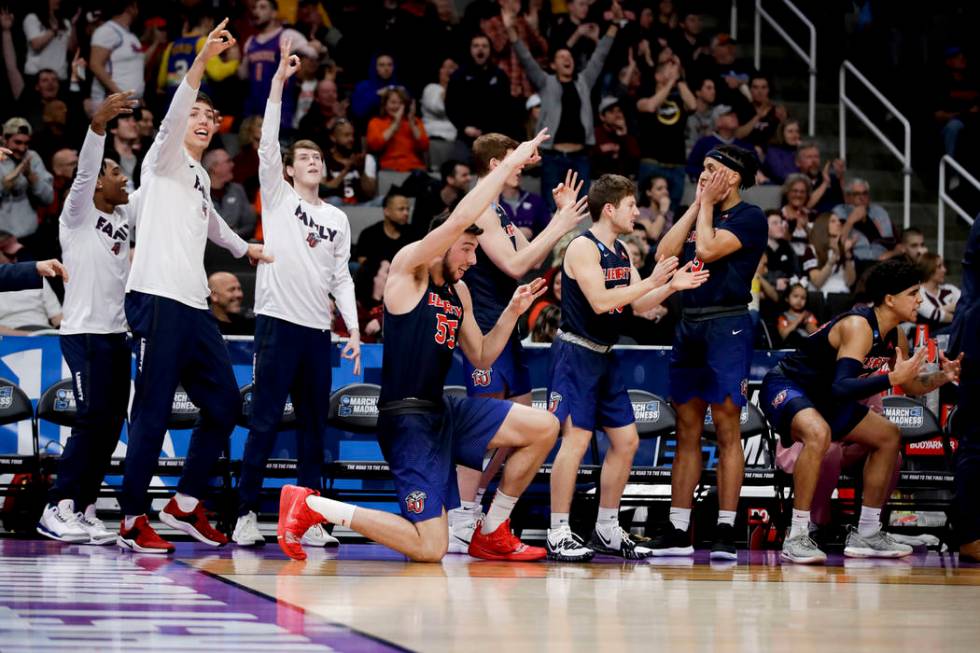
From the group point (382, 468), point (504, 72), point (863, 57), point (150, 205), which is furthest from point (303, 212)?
point (863, 57)

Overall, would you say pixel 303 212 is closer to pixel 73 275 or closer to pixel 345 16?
pixel 73 275

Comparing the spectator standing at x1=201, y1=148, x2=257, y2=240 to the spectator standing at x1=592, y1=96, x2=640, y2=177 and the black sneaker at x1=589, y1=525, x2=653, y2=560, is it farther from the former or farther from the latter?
the black sneaker at x1=589, y1=525, x2=653, y2=560

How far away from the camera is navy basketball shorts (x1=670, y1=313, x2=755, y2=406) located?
26.3 feet

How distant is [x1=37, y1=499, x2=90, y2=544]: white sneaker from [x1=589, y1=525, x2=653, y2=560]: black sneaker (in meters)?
2.87

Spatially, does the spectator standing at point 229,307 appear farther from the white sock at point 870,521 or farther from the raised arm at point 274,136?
the white sock at point 870,521

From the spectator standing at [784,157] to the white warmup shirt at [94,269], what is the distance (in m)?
9.03

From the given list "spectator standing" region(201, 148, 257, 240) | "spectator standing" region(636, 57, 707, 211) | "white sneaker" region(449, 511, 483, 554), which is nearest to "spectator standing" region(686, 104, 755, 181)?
"spectator standing" region(636, 57, 707, 211)

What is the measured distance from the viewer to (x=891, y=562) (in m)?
8.23

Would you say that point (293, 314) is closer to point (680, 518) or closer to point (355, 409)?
point (355, 409)

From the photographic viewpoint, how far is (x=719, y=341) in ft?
26.4

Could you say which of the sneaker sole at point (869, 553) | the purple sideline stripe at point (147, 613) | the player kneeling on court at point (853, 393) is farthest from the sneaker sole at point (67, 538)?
the sneaker sole at point (869, 553)

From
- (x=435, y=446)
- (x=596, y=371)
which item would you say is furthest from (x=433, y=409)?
(x=596, y=371)

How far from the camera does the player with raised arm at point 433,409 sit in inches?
275

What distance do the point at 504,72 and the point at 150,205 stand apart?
7489 mm
